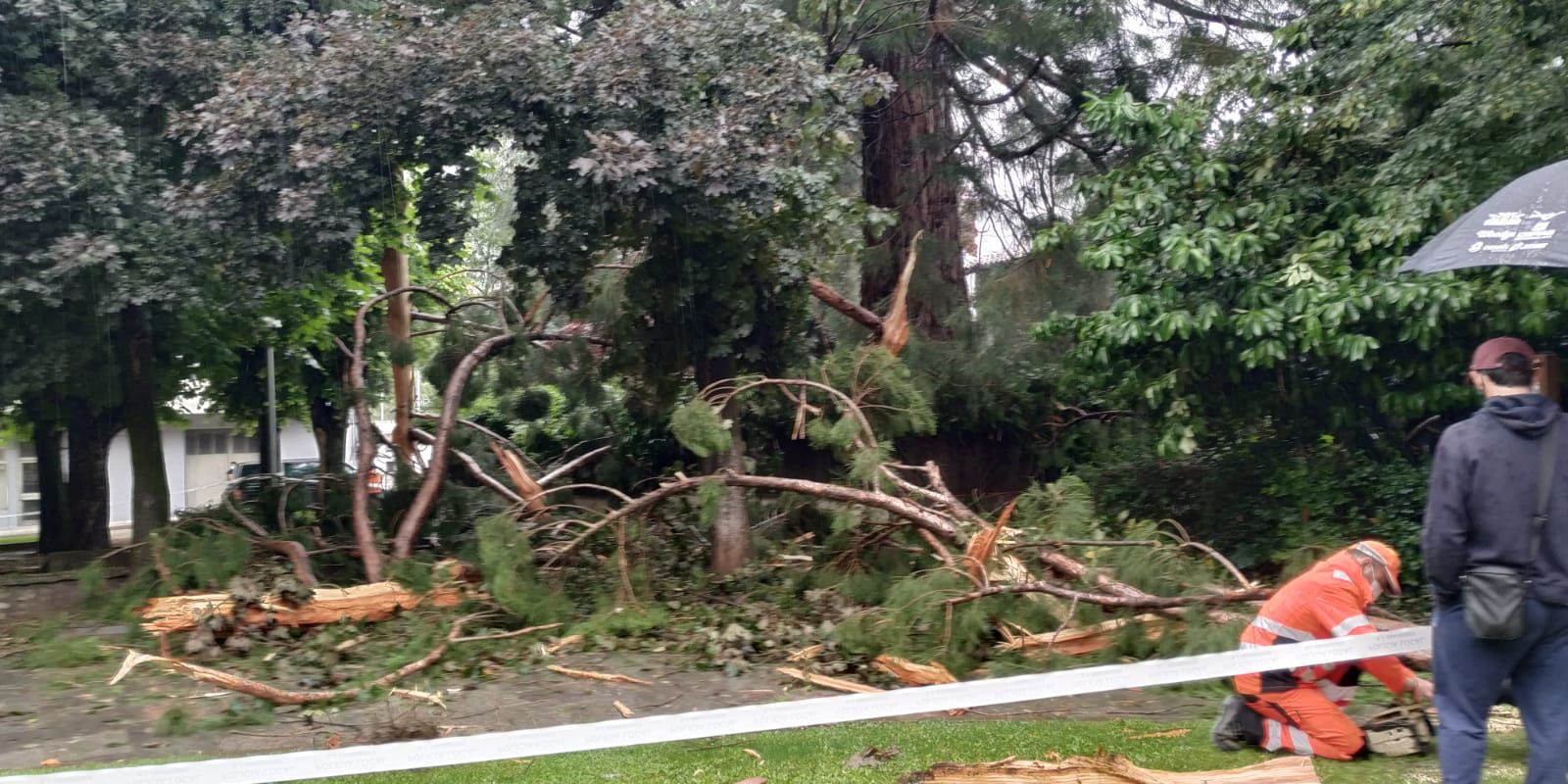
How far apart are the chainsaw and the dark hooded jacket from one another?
1.48 m

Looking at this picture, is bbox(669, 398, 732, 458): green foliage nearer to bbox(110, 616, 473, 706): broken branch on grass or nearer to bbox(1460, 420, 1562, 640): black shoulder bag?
bbox(110, 616, 473, 706): broken branch on grass

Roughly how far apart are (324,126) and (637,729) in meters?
7.16

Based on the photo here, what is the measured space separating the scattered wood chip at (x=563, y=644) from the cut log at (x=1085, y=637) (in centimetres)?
326

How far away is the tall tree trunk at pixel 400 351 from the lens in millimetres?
12461

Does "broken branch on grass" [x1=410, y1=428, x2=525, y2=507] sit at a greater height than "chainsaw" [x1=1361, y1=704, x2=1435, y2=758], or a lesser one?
greater

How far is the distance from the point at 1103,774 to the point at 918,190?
389 inches

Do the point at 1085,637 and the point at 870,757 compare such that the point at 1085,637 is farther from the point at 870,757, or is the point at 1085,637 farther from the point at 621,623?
the point at 621,623

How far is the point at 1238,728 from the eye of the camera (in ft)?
18.0

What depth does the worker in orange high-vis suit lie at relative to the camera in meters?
5.21

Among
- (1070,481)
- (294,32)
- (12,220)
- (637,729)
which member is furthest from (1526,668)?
(12,220)

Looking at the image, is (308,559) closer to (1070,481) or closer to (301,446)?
(1070,481)

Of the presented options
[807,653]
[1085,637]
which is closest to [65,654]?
[807,653]

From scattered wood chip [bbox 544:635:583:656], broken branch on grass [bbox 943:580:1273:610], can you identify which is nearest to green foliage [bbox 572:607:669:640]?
scattered wood chip [bbox 544:635:583:656]

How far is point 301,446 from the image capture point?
40219 mm
